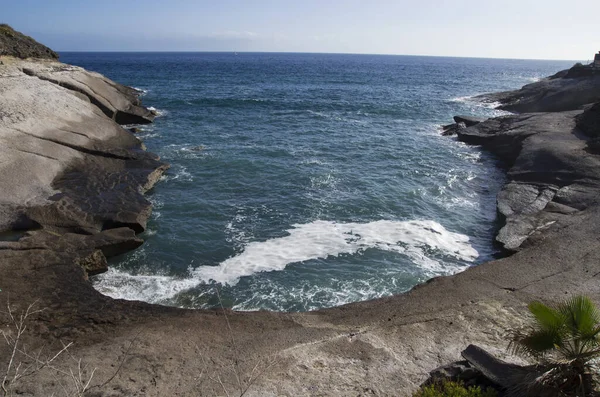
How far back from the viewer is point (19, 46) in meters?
46.8

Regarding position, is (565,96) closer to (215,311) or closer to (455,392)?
(215,311)

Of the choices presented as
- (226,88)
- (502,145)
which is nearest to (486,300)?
(502,145)

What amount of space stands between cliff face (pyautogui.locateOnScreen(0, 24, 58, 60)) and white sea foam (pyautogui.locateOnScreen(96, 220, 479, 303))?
123 feet

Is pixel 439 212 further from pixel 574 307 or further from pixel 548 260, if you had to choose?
pixel 574 307

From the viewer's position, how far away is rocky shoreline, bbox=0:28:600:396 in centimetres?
1084

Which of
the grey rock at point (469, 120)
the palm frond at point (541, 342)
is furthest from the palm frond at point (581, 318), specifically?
the grey rock at point (469, 120)

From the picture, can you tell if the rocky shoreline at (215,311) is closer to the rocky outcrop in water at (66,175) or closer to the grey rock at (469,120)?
the rocky outcrop in water at (66,175)

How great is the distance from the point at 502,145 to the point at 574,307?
30.3m

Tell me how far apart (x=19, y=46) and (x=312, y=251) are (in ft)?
144

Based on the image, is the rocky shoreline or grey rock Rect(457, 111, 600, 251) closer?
the rocky shoreline

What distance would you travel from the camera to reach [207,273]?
58.4 ft

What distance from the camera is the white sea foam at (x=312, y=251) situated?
16.7m

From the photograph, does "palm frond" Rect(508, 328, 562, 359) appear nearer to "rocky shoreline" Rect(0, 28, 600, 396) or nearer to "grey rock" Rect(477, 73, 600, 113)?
"rocky shoreline" Rect(0, 28, 600, 396)

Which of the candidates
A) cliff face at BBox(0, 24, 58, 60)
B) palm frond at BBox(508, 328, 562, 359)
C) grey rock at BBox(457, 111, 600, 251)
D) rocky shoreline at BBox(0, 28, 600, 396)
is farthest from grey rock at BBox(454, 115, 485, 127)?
cliff face at BBox(0, 24, 58, 60)
